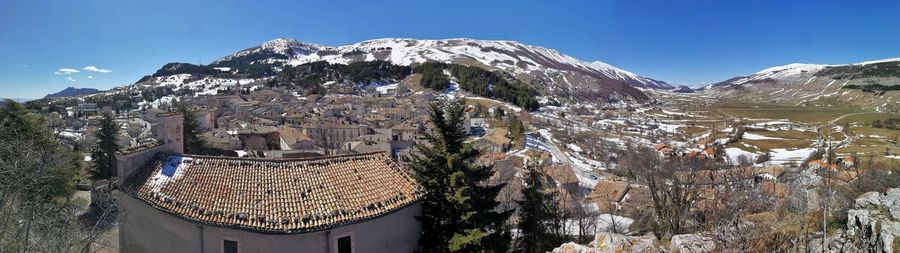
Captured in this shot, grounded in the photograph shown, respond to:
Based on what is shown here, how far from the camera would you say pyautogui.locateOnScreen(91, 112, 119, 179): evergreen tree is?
42.9 metres

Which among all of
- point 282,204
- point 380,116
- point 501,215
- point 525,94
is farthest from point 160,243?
point 525,94

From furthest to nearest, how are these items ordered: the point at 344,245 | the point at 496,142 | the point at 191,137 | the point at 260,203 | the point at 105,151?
1. the point at 496,142
2. the point at 191,137
3. the point at 105,151
4. the point at 344,245
5. the point at 260,203

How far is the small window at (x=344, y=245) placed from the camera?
553 inches

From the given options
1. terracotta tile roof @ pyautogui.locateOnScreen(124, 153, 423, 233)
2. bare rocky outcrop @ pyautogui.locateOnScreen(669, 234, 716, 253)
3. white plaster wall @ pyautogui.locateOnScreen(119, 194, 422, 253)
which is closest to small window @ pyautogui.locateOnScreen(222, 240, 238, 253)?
white plaster wall @ pyautogui.locateOnScreen(119, 194, 422, 253)

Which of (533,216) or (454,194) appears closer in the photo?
(454,194)

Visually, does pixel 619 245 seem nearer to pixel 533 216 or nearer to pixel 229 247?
pixel 533 216

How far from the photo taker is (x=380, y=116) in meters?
97.8

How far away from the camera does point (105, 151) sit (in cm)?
4375

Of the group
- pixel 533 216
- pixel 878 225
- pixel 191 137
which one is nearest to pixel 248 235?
pixel 533 216

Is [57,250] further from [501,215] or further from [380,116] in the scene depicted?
[380,116]

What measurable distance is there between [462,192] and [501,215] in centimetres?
225

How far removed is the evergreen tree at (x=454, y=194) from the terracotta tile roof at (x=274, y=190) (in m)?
0.74

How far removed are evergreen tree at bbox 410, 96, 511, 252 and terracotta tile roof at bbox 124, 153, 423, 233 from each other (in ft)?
2.44

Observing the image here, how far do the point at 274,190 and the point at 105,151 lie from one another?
130 feet
